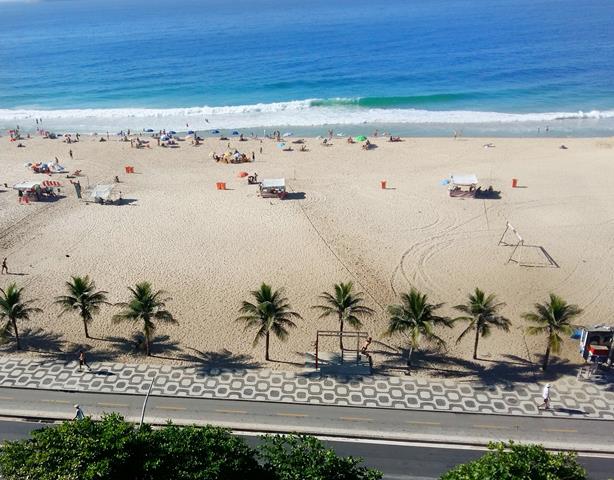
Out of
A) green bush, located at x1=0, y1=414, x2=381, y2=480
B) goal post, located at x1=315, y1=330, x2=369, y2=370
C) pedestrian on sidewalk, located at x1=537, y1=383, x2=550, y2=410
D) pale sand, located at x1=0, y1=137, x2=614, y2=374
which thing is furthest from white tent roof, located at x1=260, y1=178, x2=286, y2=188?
green bush, located at x1=0, y1=414, x2=381, y2=480

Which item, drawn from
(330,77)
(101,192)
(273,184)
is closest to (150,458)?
(273,184)

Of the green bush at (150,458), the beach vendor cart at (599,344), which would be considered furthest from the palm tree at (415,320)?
the green bush at (150,458)

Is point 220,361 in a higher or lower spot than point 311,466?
lower

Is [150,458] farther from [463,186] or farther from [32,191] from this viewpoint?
[463,186]

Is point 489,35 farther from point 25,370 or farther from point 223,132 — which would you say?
point 25,370

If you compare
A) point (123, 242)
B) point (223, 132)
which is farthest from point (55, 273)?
point (223, 132)

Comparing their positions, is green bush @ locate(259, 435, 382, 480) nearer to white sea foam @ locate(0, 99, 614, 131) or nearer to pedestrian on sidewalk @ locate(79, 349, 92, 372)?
pedestrian on sidewalk @ locate(79, 349, 92, 372)
